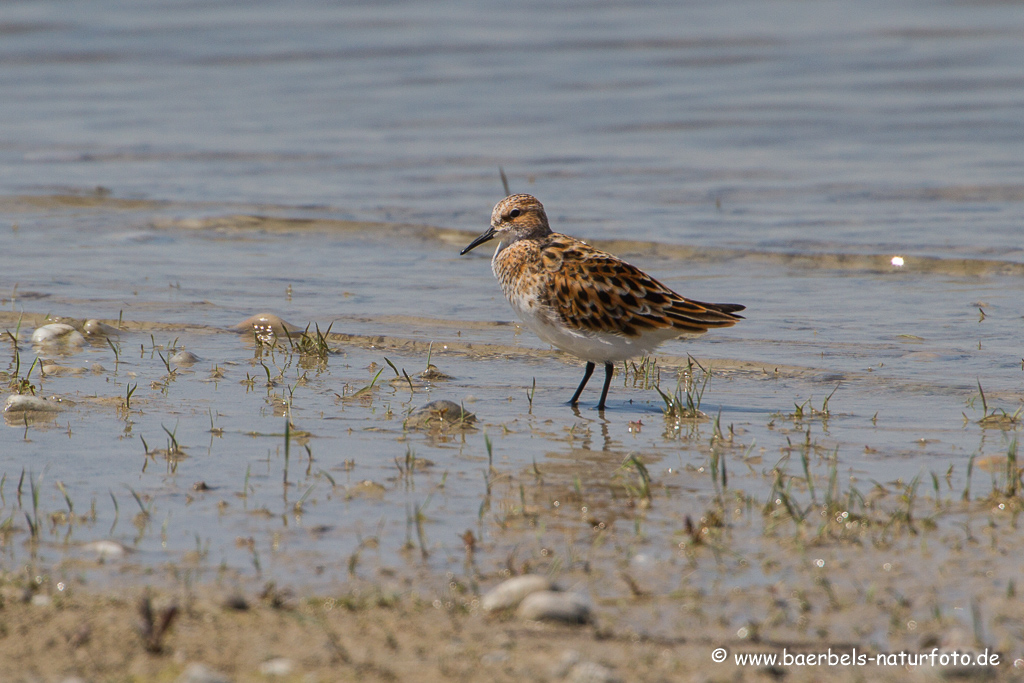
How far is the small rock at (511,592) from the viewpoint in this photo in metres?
4.10

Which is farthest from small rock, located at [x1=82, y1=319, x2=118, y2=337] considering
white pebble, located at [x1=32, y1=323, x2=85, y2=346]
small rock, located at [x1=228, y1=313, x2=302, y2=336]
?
small rock, located at [x1=228, y1=313, x2=302, y2=336]

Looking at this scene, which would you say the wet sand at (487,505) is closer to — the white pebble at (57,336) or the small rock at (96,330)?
the small rock at (96,330)

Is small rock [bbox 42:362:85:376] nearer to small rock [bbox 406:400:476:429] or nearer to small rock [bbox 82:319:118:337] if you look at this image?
small rock [bbox 82:319:118:337]

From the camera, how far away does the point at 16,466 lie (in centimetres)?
570

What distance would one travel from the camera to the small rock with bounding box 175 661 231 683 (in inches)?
139

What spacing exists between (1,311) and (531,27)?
1592 centimetres

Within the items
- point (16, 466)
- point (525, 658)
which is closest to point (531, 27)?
point (16, 466)

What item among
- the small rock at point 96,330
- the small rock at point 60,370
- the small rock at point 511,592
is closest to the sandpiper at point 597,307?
the small rock at point 60,370

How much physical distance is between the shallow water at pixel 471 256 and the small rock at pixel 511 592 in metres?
0.42

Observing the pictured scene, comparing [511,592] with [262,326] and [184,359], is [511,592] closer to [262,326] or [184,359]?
[184,359]

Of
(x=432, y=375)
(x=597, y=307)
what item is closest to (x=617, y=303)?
(x=597, y=307)

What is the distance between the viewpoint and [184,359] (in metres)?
7.93

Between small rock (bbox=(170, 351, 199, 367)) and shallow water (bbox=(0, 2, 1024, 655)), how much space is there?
0.49 feet

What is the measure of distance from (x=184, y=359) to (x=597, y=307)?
8.91 ft
